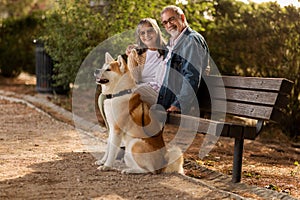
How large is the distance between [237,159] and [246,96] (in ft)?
2.41

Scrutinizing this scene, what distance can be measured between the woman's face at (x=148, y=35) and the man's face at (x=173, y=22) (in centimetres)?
17

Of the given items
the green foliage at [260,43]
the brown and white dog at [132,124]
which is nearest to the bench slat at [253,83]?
the brown and white dog at [132,124]

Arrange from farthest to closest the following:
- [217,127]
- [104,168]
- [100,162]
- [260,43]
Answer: [260,43], [100,162], [104,168], [217,127]

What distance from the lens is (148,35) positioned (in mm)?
5234

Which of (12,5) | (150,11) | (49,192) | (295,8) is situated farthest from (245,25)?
(12,5)

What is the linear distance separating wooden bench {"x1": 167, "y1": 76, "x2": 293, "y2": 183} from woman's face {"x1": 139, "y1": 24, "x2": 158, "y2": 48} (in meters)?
0.74

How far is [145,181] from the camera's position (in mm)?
4523

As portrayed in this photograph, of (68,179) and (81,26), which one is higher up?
(81,26)

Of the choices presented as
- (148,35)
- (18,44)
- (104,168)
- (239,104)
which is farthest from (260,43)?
(18,44)

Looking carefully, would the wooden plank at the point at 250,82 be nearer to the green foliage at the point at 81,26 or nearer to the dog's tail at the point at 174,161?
the dog's tail at the point at 174,161

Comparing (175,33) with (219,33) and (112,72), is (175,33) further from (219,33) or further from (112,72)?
(219,33)

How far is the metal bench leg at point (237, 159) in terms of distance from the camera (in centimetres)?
461

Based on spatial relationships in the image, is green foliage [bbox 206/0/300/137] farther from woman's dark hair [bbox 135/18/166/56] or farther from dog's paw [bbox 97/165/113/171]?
dog's paw [bbox 97/165/113/171]

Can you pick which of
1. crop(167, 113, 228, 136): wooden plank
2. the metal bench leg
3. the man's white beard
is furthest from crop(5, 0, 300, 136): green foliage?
crop(167, 113, 228, 136): wooden plank
